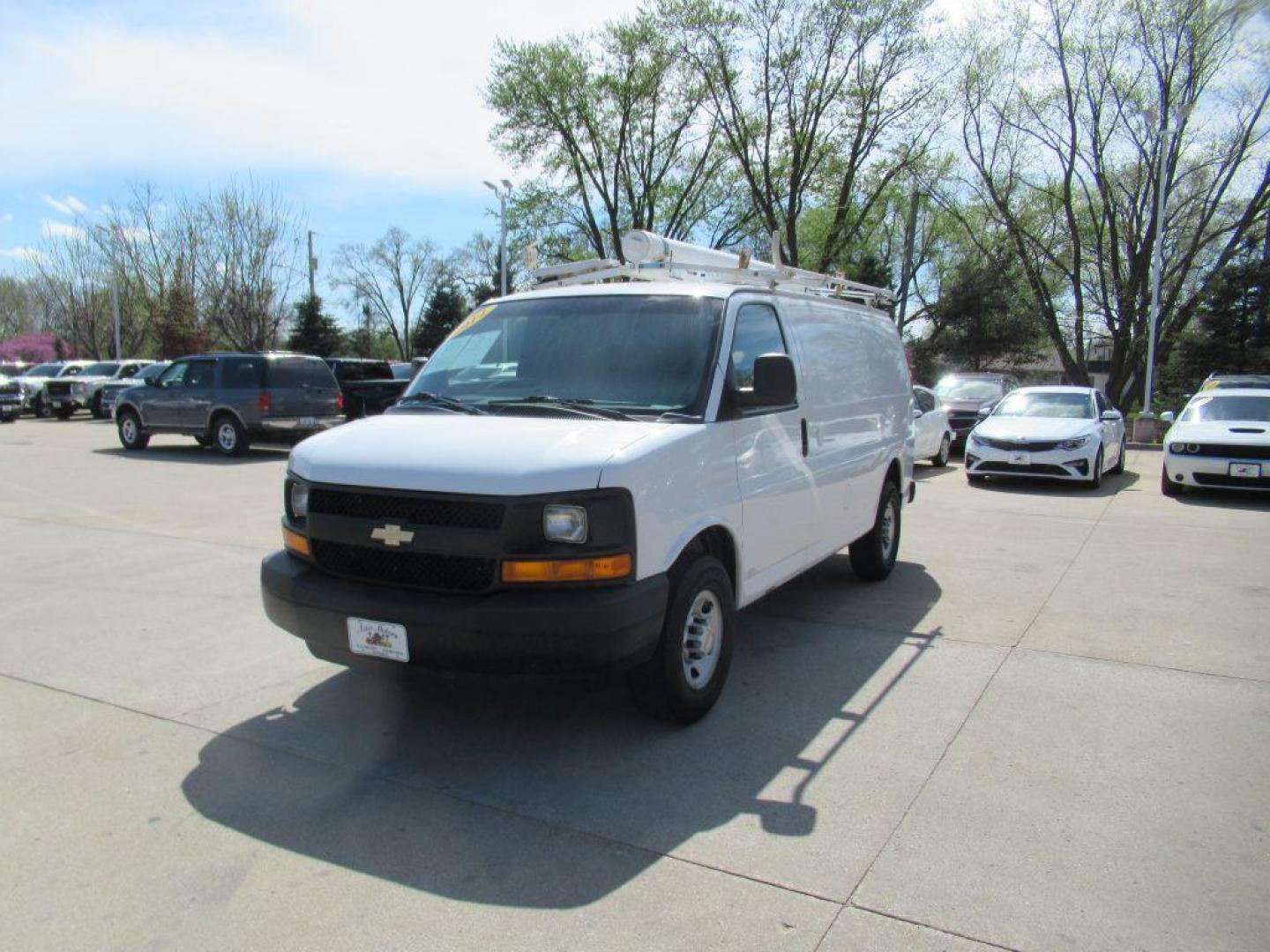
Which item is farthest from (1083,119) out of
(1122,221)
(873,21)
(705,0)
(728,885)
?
(728,885)

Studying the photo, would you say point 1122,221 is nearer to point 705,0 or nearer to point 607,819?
point 705,0

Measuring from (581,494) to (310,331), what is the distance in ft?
146

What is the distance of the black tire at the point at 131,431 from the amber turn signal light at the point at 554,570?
650 inches

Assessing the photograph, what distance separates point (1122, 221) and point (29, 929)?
35.5 meters

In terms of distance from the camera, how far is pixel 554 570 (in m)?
3.49

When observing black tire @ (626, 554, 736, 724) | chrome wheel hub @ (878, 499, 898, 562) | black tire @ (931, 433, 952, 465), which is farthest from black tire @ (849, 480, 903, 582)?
black tire @ (931, 433, 952, 465)

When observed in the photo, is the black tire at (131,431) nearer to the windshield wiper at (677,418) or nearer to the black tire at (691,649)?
the windshield wiper at (677,418)

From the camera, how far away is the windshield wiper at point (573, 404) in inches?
162

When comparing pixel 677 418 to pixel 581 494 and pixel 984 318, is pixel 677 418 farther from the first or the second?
pixel 984 318

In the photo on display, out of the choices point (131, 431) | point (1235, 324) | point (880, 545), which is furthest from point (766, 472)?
point (1235, 324)

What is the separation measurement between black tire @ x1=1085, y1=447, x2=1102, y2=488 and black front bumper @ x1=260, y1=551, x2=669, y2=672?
427 inches

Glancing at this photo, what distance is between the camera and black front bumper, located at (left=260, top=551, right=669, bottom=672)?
11.2 feet

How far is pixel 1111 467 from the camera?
47.0 feet

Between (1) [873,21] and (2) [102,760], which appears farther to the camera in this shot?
(1) [873,21]
